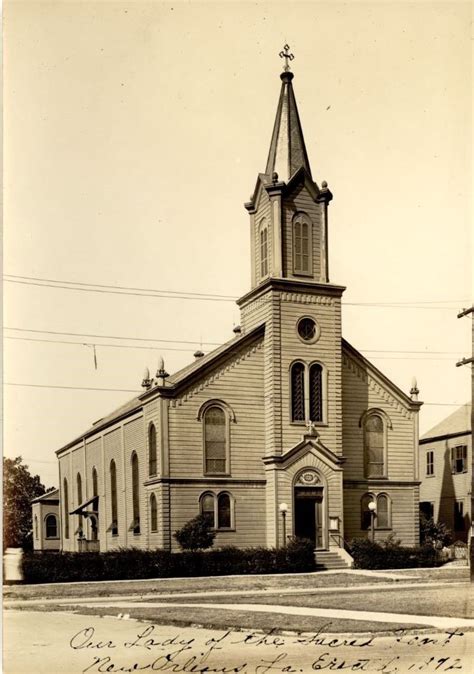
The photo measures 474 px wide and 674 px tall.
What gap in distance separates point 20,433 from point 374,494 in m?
17.2

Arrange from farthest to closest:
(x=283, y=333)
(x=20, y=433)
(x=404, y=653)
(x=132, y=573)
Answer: (x=283, y=333)
(x=132, y=573)
(x=20, y=433)
(x=404, y=653)

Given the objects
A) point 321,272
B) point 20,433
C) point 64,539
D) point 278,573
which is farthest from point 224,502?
point 20,433

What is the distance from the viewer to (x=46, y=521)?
93.7 feet

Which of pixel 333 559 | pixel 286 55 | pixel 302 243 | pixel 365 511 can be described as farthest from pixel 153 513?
pixel 286 55

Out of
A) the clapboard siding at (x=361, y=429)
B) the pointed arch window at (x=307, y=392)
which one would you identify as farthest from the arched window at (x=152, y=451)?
the clapboard siding at (x=361, y=429)

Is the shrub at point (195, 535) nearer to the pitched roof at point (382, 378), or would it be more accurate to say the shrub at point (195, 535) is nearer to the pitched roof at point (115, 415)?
the pitched roof at point (115, 415)

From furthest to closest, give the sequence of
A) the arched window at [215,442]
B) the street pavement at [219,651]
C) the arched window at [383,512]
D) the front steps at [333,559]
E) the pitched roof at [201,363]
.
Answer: the arched window at [383,512]
the front steps at [333,559]
the pitched roof at [201,363]
the arched window at [215,442]
the street pavement at [219,651]

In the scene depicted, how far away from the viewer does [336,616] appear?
724 inches

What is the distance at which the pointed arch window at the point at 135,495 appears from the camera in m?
28.7

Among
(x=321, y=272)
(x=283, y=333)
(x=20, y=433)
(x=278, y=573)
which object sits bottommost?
(x=278, y=573)

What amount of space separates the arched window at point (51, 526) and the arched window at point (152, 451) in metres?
3.73

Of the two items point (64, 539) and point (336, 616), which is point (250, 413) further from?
point (336, 616)

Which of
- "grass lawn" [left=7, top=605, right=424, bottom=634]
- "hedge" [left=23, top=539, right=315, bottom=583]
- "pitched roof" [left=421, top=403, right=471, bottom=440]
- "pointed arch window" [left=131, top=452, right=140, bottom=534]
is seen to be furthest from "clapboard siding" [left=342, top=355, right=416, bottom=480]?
"grass lawn" [left=7, top=605, right=424, bottom=634]

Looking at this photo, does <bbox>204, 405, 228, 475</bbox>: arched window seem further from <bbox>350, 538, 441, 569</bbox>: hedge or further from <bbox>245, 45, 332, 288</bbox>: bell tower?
<bbox>350, 538, 441, 569</bbox>: hedge
